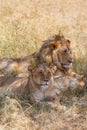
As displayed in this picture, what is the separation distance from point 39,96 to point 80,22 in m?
3.95

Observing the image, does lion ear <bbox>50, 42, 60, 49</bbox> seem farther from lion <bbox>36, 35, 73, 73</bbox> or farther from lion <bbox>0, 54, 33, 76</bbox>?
lion <bbox>0, 54, 33, 76</bbox>

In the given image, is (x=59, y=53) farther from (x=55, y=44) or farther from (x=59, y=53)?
(x=55, y=44)

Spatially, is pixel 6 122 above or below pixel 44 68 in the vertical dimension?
below

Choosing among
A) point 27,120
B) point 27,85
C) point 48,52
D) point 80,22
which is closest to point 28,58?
point 48,52

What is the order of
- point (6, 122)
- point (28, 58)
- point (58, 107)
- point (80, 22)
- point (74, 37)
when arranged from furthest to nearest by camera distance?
point (80, 22) < point (74, 37) < point (28, 58) < point (58, 107) < point (6, 122)

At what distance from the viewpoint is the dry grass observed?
4.68 meters

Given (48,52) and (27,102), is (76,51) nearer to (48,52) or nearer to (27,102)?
(48,52)

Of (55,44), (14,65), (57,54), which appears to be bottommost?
(14,65)

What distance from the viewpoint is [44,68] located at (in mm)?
4785

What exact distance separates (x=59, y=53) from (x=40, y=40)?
155 cm

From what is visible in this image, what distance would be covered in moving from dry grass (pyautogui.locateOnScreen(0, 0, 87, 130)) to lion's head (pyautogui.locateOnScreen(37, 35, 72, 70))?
1.14 feet

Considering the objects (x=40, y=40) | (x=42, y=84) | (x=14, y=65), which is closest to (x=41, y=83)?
(x=42, y=84)

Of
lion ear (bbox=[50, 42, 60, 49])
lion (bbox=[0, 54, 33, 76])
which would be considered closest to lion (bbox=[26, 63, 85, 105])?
lion ear (bbox=[50, 42, 60, 49])

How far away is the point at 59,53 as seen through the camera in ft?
18.8
